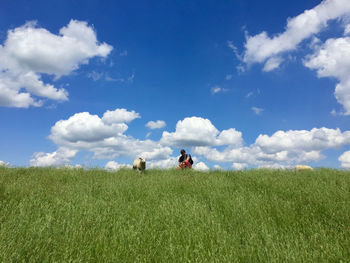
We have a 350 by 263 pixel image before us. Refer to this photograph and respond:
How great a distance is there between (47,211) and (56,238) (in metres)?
1.16

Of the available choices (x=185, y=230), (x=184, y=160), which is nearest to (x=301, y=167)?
(x=184, y=160)

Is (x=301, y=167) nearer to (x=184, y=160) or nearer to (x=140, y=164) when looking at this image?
(x=184, y=160)

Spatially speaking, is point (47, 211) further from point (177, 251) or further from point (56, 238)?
point (177, 251)

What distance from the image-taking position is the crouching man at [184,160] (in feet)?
34.9

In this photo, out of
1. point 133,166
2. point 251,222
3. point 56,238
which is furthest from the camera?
point 133,166

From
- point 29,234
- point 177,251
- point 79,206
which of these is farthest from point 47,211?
point 177,251

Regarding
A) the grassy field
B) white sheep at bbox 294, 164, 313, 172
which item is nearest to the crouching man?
white sheep at bbox 294, 164, 313, 172

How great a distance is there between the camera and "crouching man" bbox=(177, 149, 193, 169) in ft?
34.9

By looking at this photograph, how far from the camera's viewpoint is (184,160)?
1094 cm

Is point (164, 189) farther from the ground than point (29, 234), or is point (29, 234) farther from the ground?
point (164, 189)

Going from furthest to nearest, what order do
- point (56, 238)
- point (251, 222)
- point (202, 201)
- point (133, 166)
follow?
1. point (133, 166)
2. point (202, 201)
3. point (251, 222)
4. point (56, 238)

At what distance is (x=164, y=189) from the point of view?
565cm

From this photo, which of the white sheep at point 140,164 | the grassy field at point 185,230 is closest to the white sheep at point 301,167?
the grassy field at point 185,230

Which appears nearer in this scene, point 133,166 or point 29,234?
point 29,234
